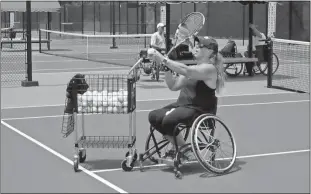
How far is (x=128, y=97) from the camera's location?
7547 mm

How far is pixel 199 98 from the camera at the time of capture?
25.3 ft

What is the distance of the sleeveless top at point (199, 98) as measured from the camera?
7695mm

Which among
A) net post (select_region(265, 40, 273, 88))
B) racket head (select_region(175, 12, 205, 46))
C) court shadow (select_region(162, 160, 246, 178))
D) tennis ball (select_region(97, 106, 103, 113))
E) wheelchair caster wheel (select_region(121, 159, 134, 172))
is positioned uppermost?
racket head (select_region(175, 12, 205, 46))

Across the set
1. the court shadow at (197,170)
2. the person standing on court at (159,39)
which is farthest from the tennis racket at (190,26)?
the person standing on court at (159,39)

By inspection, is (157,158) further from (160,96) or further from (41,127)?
(160,96)

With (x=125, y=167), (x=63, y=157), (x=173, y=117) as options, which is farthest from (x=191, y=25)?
(x=63, y=157)

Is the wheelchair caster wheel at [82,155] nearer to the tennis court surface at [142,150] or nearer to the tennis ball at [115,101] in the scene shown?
the tennis court surface at [142,150]

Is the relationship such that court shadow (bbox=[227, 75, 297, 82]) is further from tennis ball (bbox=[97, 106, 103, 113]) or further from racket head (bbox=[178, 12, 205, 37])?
tennis ball (bbox=[97, 106, 103, 113])

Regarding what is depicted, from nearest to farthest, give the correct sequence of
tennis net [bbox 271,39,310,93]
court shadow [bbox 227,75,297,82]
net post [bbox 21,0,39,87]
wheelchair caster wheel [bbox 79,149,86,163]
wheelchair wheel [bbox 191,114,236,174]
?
wheelchair wheel [bbox 191,114,236,174]
wheelchair caster wheel [bbox 79,149,86,163]
tennis net [bbox 271,39,310,93]
net post [bbox 21,0,39,87]
court shadow [bbox 227,75,297,82]

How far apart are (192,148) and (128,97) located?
917 mm

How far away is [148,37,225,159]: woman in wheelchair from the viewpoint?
7.48 m

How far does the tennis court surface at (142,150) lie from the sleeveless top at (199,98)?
2.41 ft

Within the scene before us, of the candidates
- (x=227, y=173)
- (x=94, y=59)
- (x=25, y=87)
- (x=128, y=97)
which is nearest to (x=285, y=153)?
(x=227, y=173)

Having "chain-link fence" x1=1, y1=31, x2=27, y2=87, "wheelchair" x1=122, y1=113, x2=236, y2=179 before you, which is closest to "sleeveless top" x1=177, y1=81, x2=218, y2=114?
"wheelchair" x1=122, y1=113, x2=236, y2=179
